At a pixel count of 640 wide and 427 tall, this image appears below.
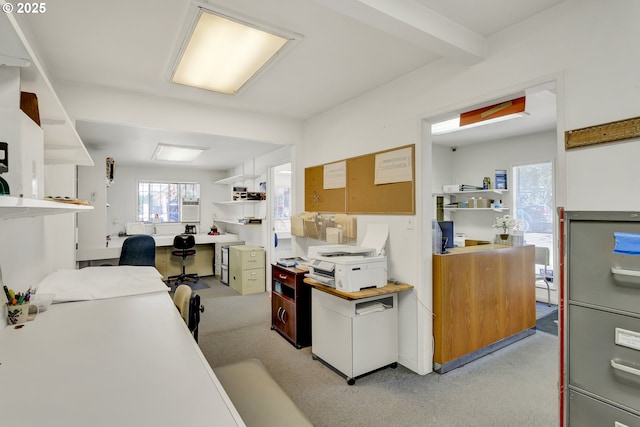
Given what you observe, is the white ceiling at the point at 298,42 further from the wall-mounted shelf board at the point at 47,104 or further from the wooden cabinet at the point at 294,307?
the wooden cabinet at the point at 294,307

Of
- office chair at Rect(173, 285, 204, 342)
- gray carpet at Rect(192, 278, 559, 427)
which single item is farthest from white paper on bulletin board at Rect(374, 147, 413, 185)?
office chair at Rect(173, 285, 204, 342)

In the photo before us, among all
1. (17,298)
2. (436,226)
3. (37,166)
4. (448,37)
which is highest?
(448,37)

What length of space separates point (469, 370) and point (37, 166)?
3.29 metres

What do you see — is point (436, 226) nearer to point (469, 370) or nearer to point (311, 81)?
point (469, 370)

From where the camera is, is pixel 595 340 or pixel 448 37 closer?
pixel 595 340

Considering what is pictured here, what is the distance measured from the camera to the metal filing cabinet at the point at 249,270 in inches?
207

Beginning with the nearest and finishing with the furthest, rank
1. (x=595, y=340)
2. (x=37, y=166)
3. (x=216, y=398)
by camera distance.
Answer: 1. (x=216, y=398)
2. (x=37, y=166)
3. (x=595, y=340)

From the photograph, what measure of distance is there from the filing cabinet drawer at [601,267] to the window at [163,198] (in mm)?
7290

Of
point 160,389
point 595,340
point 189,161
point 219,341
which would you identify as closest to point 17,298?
point 160,389

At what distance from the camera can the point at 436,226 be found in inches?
113

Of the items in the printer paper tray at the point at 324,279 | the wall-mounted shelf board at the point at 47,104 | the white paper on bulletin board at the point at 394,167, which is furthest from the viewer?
the white paper on bulletin board at the point at 394,167

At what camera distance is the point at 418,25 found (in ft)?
6.25

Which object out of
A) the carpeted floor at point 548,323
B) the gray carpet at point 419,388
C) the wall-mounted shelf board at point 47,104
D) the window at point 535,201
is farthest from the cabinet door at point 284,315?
the window at point 535,201

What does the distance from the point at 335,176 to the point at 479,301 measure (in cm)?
197
